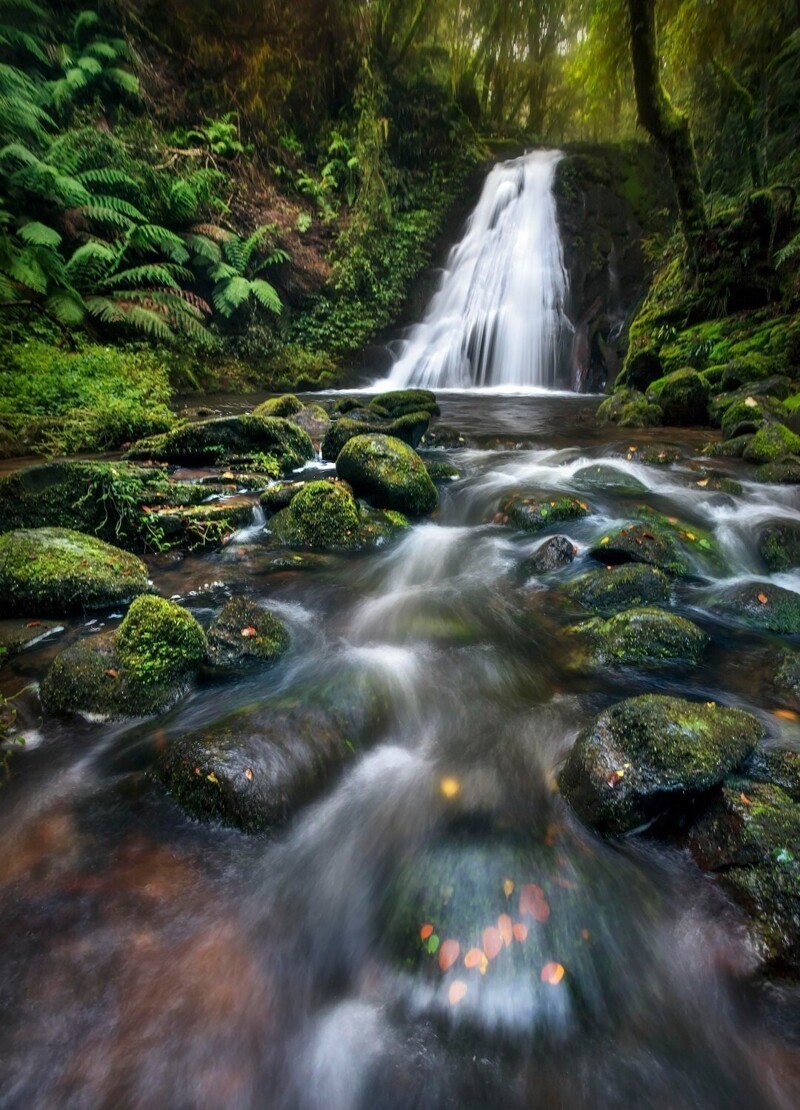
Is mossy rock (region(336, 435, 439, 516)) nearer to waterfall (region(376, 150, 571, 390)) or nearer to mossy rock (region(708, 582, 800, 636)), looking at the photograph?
mossy rock (region(708, 582, 800, 636))

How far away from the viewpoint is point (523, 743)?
9.56 ft

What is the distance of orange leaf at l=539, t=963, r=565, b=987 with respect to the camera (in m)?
1.80

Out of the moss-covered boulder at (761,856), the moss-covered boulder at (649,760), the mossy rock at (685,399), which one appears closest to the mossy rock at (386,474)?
the moss-covered boulder at (649,760)

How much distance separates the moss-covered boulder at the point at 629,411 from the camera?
9.02m

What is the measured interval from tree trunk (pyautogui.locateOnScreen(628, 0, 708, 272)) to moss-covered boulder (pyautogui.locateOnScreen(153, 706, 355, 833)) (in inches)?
446

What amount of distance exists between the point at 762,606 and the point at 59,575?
16.2 ft

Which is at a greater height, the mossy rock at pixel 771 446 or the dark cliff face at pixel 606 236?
the dark cliff face at pixel 606 236

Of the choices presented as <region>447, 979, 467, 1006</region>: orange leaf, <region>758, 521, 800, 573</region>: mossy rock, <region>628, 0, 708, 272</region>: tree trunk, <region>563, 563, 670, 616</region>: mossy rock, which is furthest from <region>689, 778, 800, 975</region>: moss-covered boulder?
<region>628, 0, 708, 272</region>: tree trunk

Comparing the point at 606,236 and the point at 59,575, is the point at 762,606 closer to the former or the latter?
the point at 59,575

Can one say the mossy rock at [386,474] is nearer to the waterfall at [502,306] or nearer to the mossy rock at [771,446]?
Result: the mossy rock at [771,446]

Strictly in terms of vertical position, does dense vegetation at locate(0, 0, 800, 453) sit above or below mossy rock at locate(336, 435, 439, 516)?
above

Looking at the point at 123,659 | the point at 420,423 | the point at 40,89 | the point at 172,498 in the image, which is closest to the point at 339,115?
the point at 40,89

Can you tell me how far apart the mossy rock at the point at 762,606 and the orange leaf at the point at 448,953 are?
10.2 ft

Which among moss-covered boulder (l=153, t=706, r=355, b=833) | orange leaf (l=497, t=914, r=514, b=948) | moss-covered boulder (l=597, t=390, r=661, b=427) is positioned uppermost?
moss-covered boulder (l=597, t=390, r=661, b=427)
